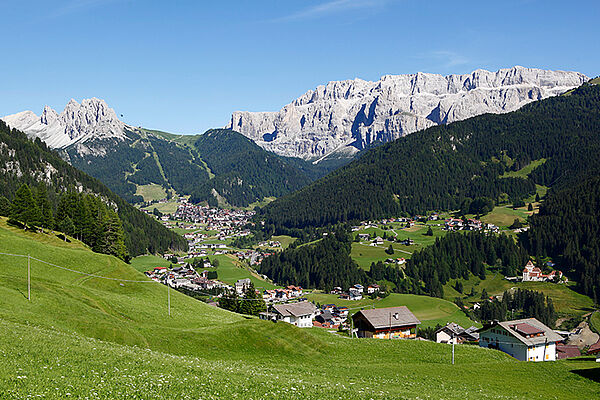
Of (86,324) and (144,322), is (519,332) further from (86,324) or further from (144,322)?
(86,324)

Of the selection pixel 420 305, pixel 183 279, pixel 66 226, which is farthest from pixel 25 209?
pixel 420 305

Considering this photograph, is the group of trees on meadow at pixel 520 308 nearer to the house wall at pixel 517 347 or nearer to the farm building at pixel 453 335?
the farm building at pixel 453 335

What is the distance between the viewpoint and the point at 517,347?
301 ft

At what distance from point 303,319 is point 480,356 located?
67.2m

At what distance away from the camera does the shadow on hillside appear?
162ft

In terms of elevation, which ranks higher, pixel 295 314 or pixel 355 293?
pixel 295 314

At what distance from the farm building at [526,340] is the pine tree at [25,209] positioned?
10216 centimetres

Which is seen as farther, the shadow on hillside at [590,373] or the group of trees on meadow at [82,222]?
the group of trees on meadow at [82,222]

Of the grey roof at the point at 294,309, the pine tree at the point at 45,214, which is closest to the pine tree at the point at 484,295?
the grey roof at the point at 294,309

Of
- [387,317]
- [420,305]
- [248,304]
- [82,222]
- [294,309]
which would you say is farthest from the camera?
[420,305]

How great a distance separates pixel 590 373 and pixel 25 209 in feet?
352

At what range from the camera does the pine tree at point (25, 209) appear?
103 meters

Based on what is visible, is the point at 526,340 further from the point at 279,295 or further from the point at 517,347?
the point at 279,295

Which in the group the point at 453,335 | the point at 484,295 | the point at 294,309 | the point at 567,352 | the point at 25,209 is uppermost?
the point at 25,209
